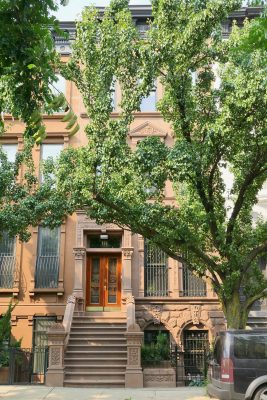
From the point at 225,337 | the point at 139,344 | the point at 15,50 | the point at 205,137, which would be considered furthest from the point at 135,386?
the point at 15,50

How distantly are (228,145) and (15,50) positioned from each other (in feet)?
24.9

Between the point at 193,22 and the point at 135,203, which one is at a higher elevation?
the point at 193,22

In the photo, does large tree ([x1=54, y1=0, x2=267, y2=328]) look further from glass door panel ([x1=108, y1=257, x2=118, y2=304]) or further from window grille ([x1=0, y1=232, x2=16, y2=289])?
window grille ([x1=0, y1=232, x2=16, y2=289])

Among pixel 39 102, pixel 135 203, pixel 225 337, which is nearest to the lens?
pixel 39 102

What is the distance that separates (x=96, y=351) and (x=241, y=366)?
6305 mm

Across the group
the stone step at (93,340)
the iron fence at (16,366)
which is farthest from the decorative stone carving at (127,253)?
the iron fence at (16,366)

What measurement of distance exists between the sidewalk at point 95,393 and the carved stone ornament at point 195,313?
15.2ft

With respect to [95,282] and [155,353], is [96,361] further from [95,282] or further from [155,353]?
[95,282]

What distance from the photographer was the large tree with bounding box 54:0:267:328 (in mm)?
11406

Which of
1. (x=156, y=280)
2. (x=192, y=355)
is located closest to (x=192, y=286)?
(x=156, y=280)

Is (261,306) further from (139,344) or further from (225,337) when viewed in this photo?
(225,337)

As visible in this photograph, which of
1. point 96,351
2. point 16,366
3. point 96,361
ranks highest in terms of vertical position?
point 96,351

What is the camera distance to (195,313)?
18031 millimetres

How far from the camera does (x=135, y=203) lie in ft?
41.3
